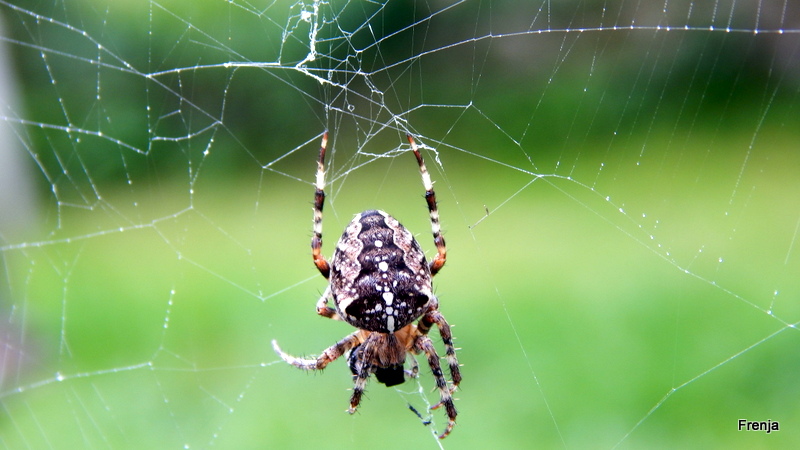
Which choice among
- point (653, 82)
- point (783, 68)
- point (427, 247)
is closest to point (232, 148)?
point (427, 247)

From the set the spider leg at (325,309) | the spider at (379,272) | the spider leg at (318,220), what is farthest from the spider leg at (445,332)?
the spider leg at (318,220)

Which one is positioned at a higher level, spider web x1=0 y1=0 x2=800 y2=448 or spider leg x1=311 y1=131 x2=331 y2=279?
spider web x1=0 y1=0 x2=800 y2=448

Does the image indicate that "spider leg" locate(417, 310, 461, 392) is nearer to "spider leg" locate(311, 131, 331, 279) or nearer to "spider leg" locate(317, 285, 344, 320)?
"spider leg" locate(317, 285, 344, 320)

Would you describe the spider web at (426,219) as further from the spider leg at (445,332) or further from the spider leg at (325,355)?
the spider leg at (325,355)

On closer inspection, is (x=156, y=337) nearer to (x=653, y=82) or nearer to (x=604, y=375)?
(x=604, y=375)

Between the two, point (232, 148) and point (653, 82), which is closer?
point (653, 82)

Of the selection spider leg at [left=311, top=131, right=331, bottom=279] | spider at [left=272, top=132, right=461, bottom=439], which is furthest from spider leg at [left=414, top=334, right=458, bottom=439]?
spider leg at [left=311, top=131, right=331, bottom=279]
